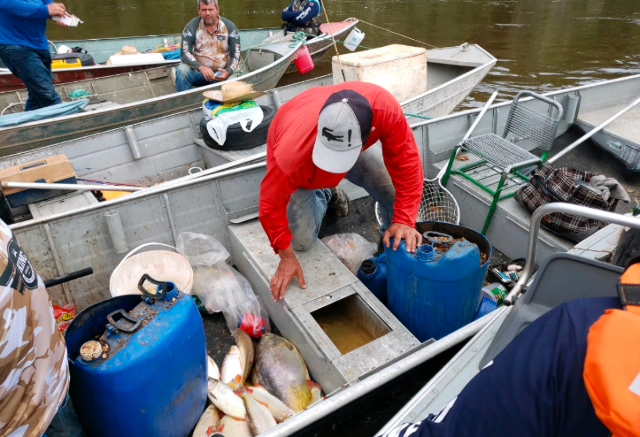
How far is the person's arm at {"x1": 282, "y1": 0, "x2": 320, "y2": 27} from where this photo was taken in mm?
9055

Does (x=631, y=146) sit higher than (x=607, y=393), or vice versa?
(x=607, y=393)

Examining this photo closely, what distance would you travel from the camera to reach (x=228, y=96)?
480cm

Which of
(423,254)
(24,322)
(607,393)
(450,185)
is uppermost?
(607,393)

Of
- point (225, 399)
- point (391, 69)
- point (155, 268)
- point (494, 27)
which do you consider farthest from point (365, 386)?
point (494, 27)

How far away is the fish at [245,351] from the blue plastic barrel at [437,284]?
102cm

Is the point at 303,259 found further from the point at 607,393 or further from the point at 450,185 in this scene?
the point at 607,393

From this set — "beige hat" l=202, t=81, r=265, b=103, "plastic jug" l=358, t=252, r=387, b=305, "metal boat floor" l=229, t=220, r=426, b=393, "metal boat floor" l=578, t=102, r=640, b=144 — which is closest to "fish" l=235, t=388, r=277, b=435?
"metal boat floor" l=229, t=220, r=426, b=393

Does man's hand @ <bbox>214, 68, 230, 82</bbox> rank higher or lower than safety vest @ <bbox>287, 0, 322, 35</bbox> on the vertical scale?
lower

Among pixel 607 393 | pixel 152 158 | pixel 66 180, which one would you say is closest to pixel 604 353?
pixel 607 393

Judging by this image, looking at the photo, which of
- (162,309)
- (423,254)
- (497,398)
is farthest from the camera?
(423,254)

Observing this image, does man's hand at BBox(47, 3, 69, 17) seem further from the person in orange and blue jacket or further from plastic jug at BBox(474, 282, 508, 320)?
the person in orange and blue jacket

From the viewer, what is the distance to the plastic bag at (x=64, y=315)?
313 centimetres

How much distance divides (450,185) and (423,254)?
2.14 metres

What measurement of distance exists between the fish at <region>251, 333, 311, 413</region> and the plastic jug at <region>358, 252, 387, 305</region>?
73 cm
